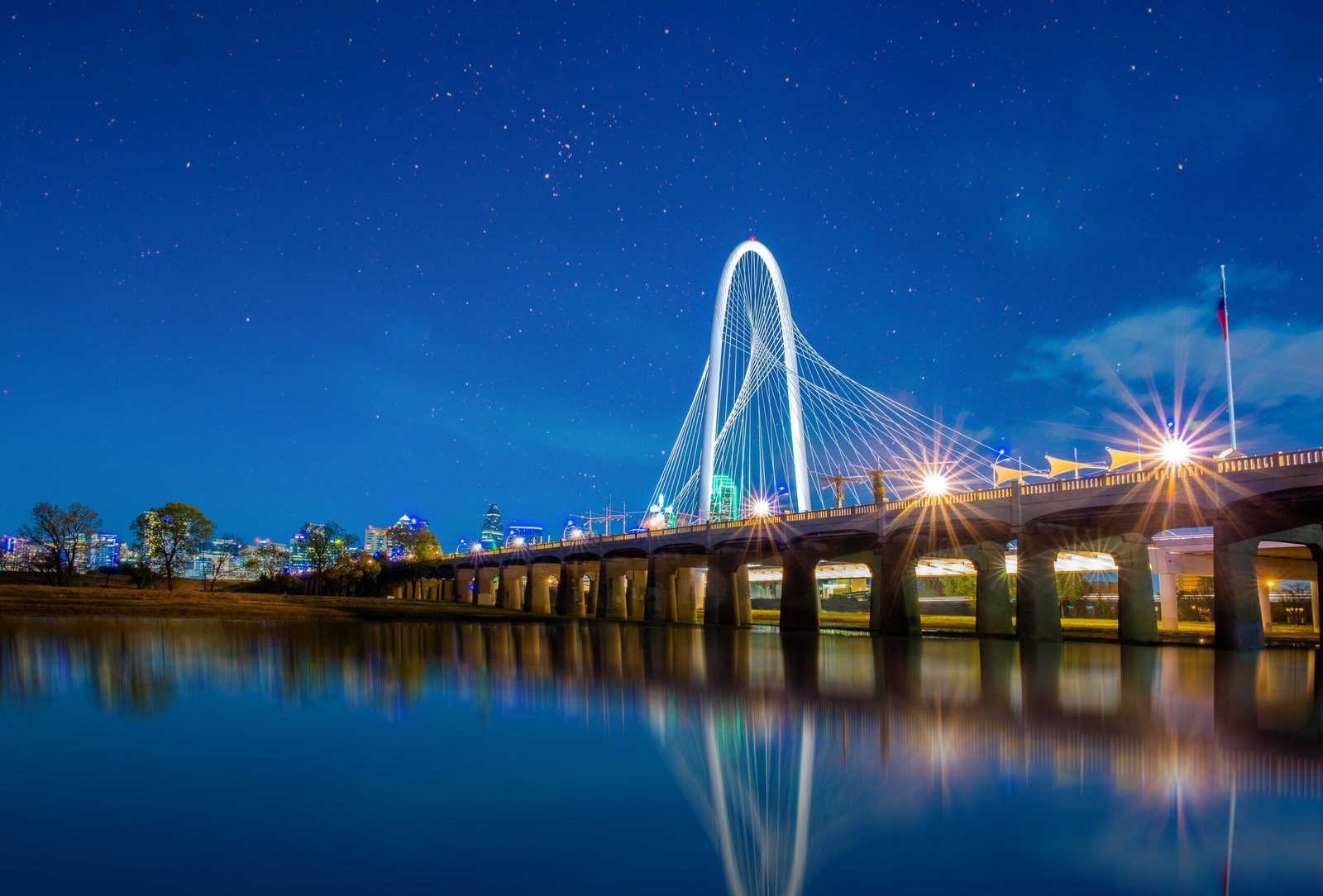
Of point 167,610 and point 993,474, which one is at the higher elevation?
point 993,474

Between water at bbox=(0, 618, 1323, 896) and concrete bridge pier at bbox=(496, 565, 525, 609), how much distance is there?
293 ft

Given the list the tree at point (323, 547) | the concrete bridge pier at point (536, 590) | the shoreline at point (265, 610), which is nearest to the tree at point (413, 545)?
the tree at point (323, 547)

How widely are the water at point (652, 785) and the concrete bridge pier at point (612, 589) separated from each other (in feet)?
225

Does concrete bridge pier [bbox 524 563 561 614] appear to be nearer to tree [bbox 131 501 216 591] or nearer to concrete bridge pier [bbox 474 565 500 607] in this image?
concrete bridge pier [bbox 474 565 500 607]

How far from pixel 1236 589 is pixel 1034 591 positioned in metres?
9.35

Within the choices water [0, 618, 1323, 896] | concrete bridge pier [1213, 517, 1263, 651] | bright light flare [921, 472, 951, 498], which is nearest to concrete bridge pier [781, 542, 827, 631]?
bright light flare [921, 472, 951, 498]

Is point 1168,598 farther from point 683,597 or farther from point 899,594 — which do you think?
point 683,597

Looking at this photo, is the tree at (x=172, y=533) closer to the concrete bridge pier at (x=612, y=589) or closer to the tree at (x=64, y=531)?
the tree at (x=64, y=531)

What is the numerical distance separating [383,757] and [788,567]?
52.1 metres

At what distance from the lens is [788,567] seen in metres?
62.4

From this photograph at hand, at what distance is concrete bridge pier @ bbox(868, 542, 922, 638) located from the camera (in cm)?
5106

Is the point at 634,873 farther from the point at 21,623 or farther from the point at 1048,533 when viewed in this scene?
the point at 21,623

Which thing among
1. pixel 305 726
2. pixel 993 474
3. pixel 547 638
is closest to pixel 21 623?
pixel 547 638

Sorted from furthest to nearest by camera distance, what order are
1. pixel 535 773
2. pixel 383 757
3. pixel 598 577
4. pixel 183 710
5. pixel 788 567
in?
pixel 598 577, pixel 788 567, pixel 183 710, pixel 383 757, pixel 535 773
